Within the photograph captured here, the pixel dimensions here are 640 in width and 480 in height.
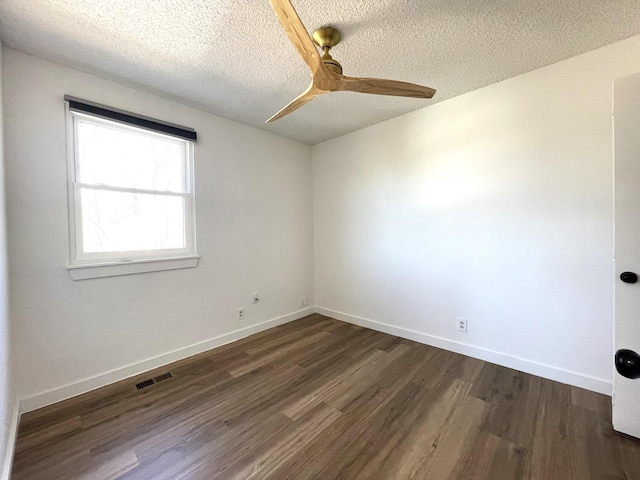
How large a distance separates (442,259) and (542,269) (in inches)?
30.8

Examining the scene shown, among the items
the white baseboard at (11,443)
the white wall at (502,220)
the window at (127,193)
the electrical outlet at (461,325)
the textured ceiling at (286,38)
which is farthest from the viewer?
the electrical outlet at (461,325)

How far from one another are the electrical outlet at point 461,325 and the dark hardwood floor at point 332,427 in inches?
11.5

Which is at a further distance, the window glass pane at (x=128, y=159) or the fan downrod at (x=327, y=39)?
the window glass pane at (x=128, y=159)

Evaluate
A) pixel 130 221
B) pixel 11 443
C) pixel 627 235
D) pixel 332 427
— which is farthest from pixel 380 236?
pixel 11 443

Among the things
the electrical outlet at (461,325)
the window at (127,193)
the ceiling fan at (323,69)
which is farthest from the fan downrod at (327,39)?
the electrical outlet at (461,325)

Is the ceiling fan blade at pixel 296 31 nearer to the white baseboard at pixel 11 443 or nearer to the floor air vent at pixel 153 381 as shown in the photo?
the white baseboard at pixel 11 443

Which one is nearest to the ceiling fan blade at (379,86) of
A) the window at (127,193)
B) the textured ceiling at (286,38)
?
the textured ceiling at (286,38)

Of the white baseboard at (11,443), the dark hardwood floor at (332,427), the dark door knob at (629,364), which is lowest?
the dark hardwood floor at (332,427)

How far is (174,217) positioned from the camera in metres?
2.54

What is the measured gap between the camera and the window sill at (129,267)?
197 centimetres

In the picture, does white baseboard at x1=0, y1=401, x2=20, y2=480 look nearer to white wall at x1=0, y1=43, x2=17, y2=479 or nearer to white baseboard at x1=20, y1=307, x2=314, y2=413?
white wall at x1=0, y1=43, x2=17, y2=479

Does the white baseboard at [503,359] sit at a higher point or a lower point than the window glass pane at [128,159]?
lower

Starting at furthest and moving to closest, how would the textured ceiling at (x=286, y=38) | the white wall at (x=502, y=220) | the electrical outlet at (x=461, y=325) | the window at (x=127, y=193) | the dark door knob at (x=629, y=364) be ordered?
the electrical outlet at (x=461, y=325), the window at (x=127, y=193), the white wall at (x=502, y=220), the textured ceiling at (x=286, y=38), the dark door knob at (x=629, y=364)

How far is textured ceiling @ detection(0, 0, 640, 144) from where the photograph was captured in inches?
57.4
